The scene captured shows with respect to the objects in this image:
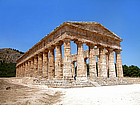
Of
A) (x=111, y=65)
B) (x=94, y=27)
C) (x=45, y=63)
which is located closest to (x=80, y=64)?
(x=94, y=27)

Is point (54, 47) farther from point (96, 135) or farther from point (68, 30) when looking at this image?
point (96, 135)

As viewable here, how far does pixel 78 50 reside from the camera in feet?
74.1

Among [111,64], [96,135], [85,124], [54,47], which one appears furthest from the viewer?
[111,64]

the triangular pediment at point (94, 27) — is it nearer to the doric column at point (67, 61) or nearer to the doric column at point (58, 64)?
the doric column at point (67, 61)

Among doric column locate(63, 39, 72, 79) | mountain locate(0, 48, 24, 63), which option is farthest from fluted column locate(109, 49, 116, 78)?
mountain locate(0, 48, 24, 63)

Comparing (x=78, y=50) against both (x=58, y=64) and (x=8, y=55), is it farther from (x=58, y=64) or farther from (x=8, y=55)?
(x=8, y=55)

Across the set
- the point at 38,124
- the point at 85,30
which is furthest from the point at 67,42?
the point at 38,124

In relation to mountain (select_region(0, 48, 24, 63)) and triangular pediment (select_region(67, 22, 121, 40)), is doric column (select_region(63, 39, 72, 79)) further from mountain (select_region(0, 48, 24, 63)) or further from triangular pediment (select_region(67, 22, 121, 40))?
mountain (select_region(0, 48, 24, 63))

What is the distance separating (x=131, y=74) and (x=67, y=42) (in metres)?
32.8

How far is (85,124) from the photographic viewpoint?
12.3 feet

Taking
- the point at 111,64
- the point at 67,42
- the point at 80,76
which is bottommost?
the point at 80,76

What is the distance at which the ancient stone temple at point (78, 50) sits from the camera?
2130 centimetres

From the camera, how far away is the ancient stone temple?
2130 centimetres

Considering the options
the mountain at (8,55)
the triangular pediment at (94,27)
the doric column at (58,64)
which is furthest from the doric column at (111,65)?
the mountain at (8,55)
